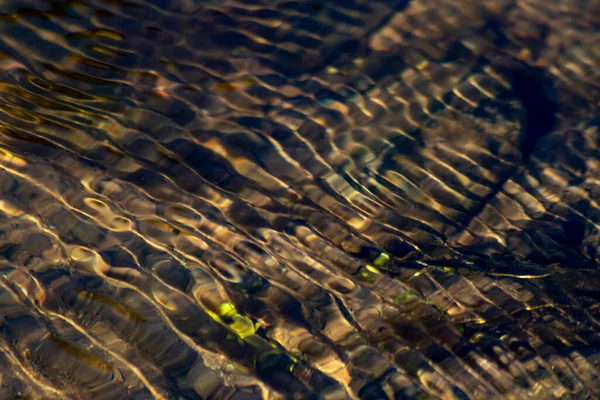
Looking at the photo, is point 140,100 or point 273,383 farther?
point 140,100

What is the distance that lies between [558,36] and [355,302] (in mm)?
3206

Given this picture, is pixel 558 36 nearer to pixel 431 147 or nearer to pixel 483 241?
pixel 431 147

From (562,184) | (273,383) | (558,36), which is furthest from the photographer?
(558,36)

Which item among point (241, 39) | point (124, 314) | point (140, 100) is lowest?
point (124, 314)

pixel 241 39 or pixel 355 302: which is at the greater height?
pixel 241 39

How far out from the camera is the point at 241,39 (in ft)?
15.6

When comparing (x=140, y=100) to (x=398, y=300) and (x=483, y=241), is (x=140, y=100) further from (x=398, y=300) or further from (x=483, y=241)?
(x=483, y=241)

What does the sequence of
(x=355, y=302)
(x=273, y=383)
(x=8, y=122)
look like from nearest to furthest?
(x=273, y=383) → (x=355, y=302) → (x=8, y=122)

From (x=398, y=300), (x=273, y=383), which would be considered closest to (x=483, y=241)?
(x=398, y=300)

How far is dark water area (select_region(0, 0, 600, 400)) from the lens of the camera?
9.80 feet

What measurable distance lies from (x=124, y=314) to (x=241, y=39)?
2594mm

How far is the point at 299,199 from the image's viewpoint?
385 centimetres

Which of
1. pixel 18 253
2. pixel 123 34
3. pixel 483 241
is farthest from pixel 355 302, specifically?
pixel 123 34

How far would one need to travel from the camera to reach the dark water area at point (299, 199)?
2986mm
